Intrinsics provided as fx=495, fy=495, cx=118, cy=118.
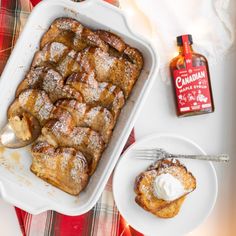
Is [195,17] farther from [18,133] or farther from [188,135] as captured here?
[18,133]

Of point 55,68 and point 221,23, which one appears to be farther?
point 221,23

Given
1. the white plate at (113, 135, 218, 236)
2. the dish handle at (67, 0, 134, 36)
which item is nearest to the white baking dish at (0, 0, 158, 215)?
the dish handle at (67, 0, 134, 36)

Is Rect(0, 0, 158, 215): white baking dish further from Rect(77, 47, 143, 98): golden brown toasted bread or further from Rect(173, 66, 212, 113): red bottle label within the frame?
Rect(173, 66, 212, 113): red bottle label

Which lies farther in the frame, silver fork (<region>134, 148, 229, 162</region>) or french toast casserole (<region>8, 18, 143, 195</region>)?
silver fork (<region>134, 148, 229, 162</region>)

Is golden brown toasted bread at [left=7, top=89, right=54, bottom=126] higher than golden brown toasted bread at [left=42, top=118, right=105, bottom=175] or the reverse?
higher

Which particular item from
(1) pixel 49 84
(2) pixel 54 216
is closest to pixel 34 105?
(1) pixel 49 84

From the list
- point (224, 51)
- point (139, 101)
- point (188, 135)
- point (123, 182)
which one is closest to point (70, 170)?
point (123, 182)
